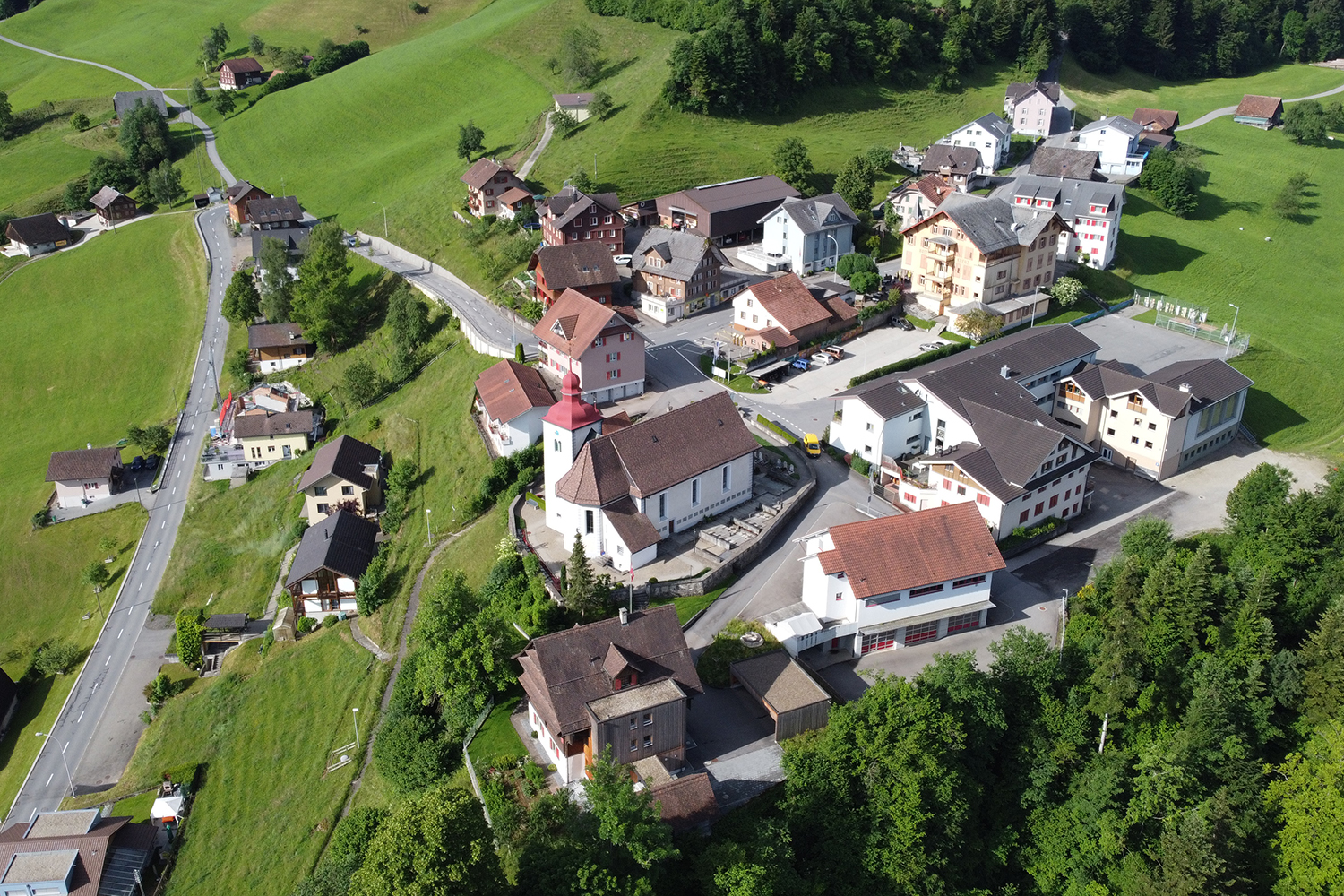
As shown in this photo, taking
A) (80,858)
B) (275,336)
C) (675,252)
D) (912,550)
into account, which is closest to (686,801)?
(912,550)

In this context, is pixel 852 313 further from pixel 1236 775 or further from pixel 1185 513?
pixel 1236 775

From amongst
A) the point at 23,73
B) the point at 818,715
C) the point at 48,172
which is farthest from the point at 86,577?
the point at 23,73

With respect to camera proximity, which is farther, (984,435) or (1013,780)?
(984,435)

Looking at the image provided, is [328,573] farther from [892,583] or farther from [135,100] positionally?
[135,100]

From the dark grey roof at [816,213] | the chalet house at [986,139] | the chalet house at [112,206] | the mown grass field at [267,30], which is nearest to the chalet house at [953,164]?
the chalet house at [986,139]

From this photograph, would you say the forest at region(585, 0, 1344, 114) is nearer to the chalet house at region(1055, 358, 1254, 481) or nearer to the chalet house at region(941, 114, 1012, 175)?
the chalet house at region(941, 114, 1012, 175)

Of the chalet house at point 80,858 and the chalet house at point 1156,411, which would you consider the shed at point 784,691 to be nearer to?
the chalet house at point 80,858

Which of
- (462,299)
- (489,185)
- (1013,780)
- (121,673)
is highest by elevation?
(489,185)
